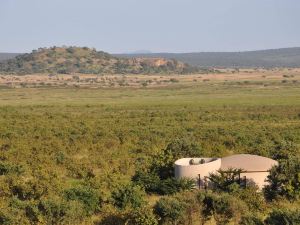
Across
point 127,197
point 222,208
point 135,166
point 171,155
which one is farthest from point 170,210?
point 135,166

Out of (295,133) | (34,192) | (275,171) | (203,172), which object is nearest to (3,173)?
(34,192)

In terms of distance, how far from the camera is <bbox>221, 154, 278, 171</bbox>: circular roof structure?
24094 millimetres

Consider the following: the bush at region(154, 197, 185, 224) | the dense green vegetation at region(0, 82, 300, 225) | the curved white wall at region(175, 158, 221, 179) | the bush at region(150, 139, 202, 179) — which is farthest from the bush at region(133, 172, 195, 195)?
the bush at region(154, 197, 185, 224)

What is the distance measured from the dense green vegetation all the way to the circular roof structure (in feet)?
2.52

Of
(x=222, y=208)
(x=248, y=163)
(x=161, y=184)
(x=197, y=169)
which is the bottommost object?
(x=161, y=184)

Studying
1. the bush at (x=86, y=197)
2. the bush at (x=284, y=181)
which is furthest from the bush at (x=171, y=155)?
the bush at (x=86, y=197)

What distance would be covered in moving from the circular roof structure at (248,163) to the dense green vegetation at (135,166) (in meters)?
0.77

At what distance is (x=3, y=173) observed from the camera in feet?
91.8

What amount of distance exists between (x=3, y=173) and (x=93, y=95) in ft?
255

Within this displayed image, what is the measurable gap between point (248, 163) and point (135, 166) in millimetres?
7558

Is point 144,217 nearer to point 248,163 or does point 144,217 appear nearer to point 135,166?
point 248,163

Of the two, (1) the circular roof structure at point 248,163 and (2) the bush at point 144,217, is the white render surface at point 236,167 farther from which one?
(2) the bush at point 144,217

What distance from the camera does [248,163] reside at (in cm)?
2436

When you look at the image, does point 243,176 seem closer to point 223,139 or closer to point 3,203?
point 3,203
